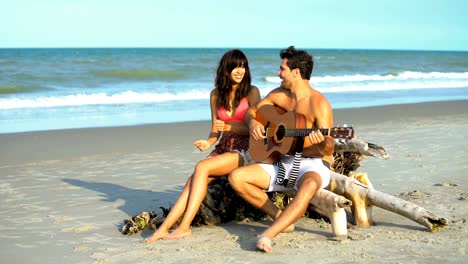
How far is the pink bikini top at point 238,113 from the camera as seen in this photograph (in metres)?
6.00

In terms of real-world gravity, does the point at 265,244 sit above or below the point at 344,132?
below

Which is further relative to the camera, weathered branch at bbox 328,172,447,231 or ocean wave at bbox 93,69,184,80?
ocean wave at bbox 93,69,184,80

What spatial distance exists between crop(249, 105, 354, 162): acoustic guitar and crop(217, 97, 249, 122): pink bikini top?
28cm

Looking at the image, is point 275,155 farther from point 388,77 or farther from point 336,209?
point 388,77

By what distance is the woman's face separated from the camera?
19.4 ft

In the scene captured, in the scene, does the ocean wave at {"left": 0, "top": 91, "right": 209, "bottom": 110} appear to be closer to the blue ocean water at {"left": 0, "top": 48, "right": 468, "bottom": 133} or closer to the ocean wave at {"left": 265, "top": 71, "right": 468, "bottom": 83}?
the blue ocean water at {"left": 0, "top": 48, "right": 468, "bottom": 133}

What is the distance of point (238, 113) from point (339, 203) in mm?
1317

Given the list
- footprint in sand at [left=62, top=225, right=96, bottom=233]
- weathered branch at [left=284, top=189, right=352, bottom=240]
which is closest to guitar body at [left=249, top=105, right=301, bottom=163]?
weathered branch at [left=284, top=189, right=352, bottom=240]

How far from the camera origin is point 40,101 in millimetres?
18703

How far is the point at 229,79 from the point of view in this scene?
5.97m

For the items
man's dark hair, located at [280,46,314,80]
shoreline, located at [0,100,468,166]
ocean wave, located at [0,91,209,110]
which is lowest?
ocean wave, located at [0,91,209,110]

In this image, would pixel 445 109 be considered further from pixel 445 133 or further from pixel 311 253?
pixel 311 253

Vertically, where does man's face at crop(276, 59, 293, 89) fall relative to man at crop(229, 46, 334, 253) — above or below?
above

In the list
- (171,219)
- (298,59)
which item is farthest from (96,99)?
(298,59)
